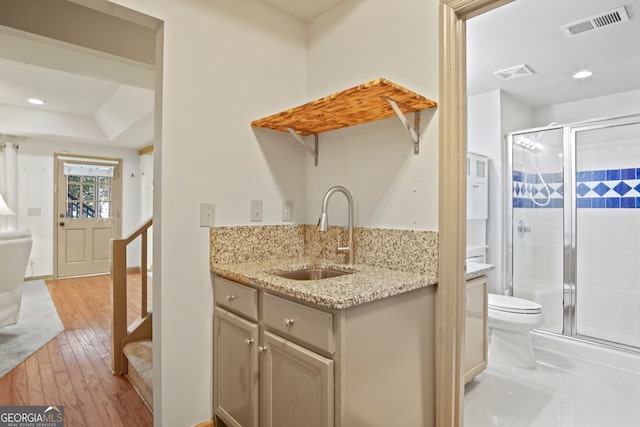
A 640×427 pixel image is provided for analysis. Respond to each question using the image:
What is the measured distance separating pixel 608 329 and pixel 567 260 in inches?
25.3

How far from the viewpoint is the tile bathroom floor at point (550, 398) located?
6.27 feet

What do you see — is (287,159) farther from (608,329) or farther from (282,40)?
(608,329)

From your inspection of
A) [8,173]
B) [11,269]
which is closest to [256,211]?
[11,269]

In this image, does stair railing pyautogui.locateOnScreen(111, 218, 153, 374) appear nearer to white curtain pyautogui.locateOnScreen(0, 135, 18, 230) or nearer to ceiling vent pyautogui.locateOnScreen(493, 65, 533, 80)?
ceiling vent pyautogui.locateOnScreen(493, 65, 533, 80)

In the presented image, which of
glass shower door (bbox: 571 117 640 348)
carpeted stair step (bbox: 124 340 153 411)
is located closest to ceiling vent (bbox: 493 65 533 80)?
glass shower door (bbox: 571 117 640 348)

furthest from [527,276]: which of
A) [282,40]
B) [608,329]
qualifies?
[282,40]

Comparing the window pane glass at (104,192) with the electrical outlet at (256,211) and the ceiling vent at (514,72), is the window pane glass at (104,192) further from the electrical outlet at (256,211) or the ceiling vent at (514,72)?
the ceiling vent at (514,72)

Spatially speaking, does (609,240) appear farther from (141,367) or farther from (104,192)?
(104,192)

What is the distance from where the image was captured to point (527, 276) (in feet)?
11.2

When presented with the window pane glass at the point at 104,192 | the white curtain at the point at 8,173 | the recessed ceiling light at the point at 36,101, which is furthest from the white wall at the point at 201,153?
the window pane glass at the point at 104,192

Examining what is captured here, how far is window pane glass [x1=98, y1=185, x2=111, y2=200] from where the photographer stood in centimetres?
600

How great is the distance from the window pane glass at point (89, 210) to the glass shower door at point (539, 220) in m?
6.40

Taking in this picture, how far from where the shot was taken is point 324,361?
111 centimetres

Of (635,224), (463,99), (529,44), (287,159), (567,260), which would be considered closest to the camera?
(463,99)
